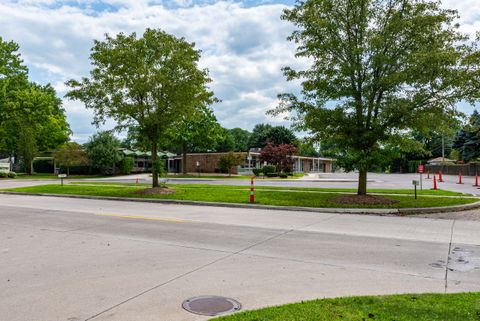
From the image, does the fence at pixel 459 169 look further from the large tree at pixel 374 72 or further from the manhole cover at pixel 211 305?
the manhole cover at pixel 211 305

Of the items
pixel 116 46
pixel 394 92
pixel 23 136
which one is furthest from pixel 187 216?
pixel 23 136

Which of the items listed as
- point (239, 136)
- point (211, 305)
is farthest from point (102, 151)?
point (239, 136)

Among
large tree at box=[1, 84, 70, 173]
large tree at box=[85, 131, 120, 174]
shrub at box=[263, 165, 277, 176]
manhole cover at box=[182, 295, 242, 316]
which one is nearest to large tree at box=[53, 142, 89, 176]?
large tree at box=[85, 131, 120, 174]

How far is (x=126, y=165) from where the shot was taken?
55.1 meters

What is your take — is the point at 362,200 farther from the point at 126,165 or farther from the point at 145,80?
the point at 126,165

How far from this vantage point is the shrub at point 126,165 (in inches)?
2157

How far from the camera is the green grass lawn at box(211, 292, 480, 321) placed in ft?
12.5

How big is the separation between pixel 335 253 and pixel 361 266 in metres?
0.98

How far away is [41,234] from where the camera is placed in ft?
30.7

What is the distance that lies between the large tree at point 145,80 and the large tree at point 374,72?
5505 mm

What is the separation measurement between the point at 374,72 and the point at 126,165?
1766 inches

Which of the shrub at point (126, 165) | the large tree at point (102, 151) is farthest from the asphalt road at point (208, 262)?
the shrub at point (126, 165)

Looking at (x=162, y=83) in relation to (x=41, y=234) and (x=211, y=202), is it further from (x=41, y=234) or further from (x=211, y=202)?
(x=41, y=234)

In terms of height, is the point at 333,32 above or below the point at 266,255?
above
